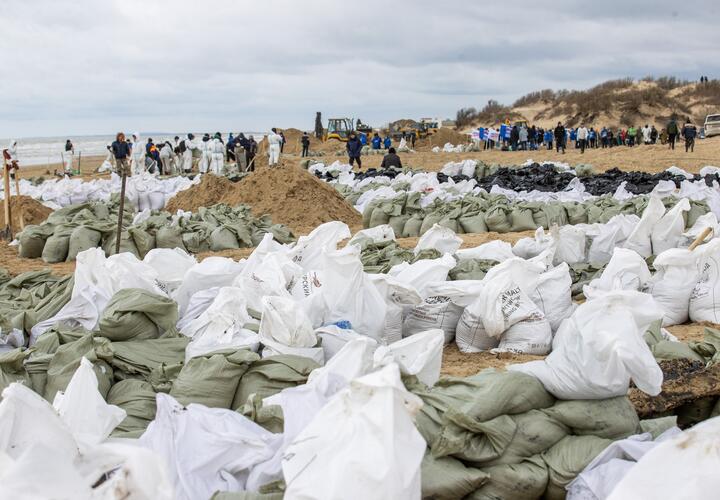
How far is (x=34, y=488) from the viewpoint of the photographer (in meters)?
1.79

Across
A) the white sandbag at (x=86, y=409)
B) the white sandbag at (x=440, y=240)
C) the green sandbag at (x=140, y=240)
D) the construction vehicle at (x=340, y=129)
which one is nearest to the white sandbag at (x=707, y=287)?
the white sandbag at (x=440, y=240)

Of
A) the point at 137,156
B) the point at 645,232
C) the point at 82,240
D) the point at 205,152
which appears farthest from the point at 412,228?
the point at 137,156

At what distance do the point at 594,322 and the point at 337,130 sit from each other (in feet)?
108

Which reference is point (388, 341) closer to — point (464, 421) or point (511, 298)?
point (511, 298)

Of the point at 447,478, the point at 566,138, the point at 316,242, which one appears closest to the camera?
the point at 447,478

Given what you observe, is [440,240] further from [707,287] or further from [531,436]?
[531,436]

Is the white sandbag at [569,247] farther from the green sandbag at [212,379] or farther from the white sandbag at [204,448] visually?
the white sandbag at [204,448]

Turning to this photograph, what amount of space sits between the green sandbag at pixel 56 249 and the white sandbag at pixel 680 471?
781 cm

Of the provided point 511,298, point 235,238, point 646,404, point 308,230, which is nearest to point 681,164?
point 308,230

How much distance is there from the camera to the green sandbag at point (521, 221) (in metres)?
9.08

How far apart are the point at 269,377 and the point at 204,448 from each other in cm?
77

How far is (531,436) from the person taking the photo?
8.80 feet

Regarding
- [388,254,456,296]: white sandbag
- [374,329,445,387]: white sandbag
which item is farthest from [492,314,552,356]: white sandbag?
[374,329,445,387]: white sandbag

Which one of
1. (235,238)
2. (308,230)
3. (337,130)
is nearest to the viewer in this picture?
(235,238)
